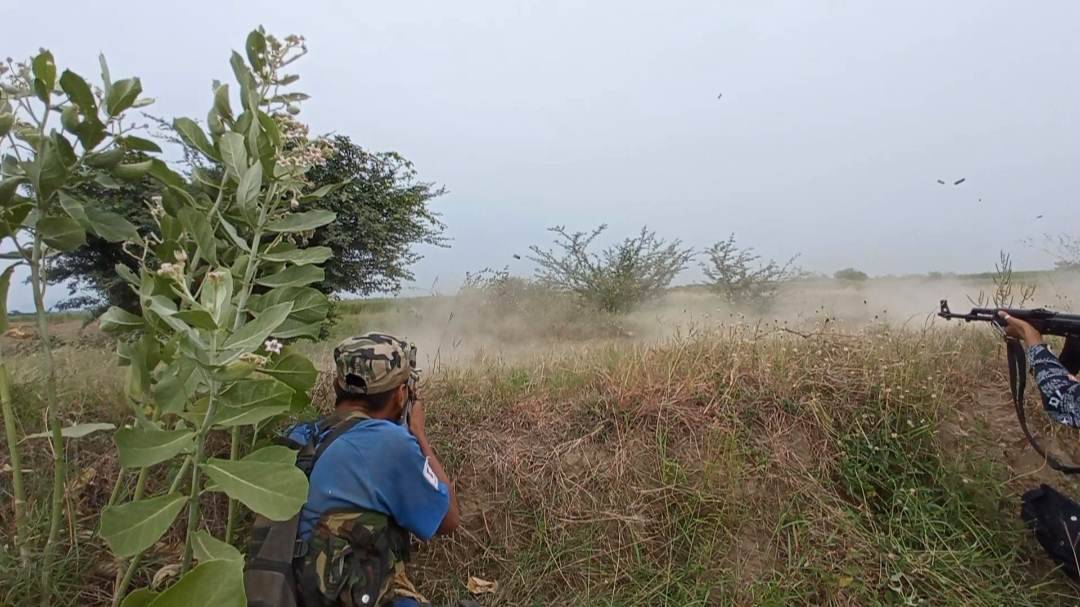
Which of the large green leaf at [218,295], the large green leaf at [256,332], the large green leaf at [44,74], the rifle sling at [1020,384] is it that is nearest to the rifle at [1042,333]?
the rifle sling at [1020,384]

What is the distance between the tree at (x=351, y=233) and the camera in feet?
15.0

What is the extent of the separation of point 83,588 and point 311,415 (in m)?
1.03

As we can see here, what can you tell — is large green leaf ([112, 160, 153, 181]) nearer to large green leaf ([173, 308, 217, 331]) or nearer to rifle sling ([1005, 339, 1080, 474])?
large green leaf ([173, 308, 217, 331])

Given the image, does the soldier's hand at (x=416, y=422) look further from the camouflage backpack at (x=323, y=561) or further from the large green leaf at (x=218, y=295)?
the large green leaf at (x=218, y=295)

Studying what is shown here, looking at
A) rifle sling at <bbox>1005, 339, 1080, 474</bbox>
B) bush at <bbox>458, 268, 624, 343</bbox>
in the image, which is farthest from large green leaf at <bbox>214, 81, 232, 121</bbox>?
bush at <bbox>458, 268, 624, 343</bbox>

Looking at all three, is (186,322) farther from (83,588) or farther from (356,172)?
(356,172)

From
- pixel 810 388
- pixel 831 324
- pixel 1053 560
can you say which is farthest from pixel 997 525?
pixel 831 324

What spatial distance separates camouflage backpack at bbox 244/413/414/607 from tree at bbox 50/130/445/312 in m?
3.20

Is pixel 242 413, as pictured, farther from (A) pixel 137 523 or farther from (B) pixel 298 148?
(B) pixel 298 148

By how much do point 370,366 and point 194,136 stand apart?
972 millimetres

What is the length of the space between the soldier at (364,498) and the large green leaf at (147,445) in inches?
26.8

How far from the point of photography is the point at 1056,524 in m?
2.49

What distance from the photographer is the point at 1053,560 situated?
2572 millimetres

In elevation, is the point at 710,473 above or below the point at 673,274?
below
